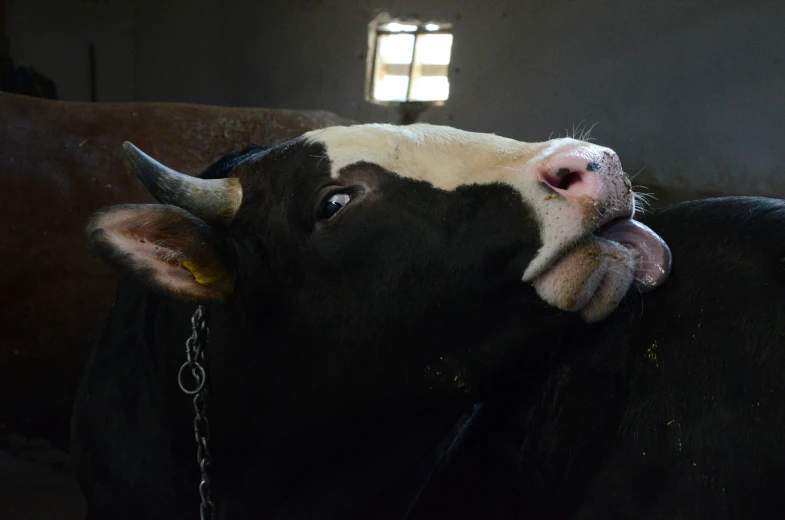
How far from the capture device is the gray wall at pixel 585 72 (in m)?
3.48

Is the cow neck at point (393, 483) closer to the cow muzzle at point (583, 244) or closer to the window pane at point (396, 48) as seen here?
the cow muzzle at point (583, 244)

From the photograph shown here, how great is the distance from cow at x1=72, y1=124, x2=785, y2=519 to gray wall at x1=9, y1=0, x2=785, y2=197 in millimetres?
2461

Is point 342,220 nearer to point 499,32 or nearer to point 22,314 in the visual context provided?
point 22,314

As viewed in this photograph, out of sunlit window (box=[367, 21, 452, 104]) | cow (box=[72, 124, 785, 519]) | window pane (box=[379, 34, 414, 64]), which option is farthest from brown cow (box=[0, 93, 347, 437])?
window pane (box=[379, 34, 414, 64])

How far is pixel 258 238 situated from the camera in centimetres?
146

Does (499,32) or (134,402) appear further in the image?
(499,32)

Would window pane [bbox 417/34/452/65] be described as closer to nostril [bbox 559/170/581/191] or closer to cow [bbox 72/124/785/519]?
cow [bbox 72/124/785/519]

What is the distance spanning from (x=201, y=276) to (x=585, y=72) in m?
3.16

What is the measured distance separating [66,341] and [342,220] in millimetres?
1997

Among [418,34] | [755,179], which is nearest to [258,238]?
[755,179]

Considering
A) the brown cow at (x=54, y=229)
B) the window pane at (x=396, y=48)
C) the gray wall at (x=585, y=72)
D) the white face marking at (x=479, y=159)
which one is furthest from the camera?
the window pane at (x=396, y=48)

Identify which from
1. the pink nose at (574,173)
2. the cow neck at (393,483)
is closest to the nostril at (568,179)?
the pink nose at (574,173)

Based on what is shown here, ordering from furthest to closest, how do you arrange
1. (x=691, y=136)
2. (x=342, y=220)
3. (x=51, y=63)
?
(x=51, y=63), (x=691, y=136), (x=342, y=220)

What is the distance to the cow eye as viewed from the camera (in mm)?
1350
